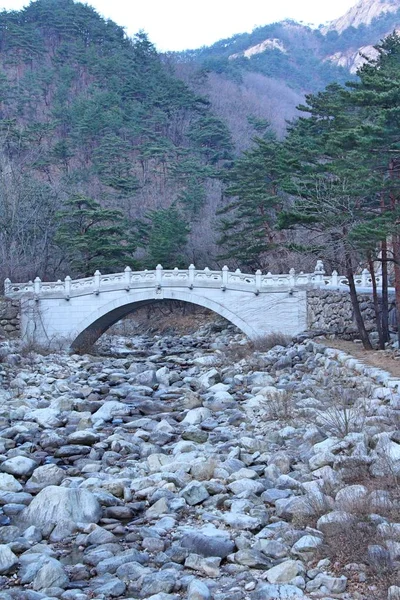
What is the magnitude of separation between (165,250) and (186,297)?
7722mm

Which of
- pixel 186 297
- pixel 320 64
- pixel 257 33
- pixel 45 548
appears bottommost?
pixel 45 548

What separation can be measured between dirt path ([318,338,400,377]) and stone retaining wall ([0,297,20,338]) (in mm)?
11751

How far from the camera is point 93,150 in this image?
176 ft

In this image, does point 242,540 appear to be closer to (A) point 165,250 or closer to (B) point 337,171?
(B) point 337,171

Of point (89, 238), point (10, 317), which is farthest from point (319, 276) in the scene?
point (10, 317)

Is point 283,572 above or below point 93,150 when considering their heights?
below

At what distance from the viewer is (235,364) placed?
833 inches

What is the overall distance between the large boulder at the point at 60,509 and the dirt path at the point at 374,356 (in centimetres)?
666

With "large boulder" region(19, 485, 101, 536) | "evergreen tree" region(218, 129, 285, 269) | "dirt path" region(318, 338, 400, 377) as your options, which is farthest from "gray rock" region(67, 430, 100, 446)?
"evergreen tree" region(218, 129, 285, 269)

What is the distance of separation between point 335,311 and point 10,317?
11670mm

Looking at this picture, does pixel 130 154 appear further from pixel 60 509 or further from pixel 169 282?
pixel 60 509

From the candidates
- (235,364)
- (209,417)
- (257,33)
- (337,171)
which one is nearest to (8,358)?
(235,364)

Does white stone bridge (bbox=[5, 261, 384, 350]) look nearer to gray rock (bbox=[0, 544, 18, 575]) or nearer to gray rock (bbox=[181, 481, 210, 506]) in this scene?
gray rock (bbox=[181, 481, 210, 506])

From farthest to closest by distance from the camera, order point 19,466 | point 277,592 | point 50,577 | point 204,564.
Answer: point 19,466 < point 204,564 < point 50,577 < point 277,592
